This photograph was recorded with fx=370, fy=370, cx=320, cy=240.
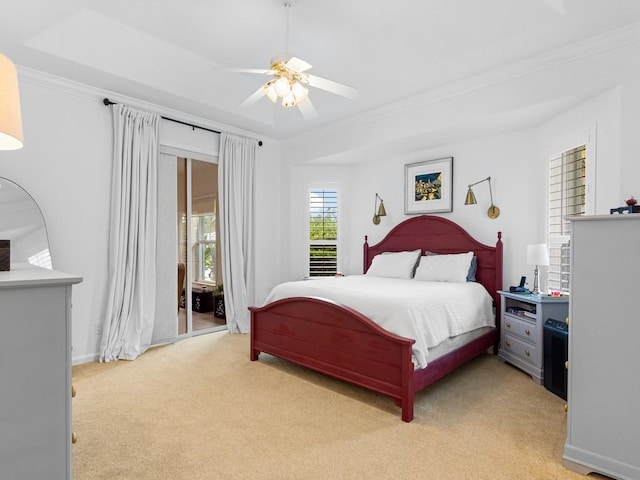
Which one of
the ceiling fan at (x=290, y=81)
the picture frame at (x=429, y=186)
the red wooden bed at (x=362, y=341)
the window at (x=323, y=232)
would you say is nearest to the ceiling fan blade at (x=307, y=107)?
the ceiling fan at (x=290, y=81)

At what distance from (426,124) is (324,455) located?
3.23m

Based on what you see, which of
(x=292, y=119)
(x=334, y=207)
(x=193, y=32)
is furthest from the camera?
(x=334, y=207)

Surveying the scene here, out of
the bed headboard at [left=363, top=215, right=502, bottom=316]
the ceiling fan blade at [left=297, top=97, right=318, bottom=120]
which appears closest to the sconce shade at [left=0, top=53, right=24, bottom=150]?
the ceiling fan blade at [left=297, top=97, right=318, bottom=120]

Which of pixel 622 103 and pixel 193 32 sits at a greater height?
A: pixel 193 32

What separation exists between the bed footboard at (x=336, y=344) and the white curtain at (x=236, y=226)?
1215 mm

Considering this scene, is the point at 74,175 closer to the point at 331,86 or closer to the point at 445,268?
the point at 331,86

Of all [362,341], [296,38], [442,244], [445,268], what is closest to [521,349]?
[445,268]

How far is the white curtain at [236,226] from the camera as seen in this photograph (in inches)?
187

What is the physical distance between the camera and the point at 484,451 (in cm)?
207

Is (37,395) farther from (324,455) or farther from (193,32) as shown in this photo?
(193,32)

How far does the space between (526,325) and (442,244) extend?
140 cm

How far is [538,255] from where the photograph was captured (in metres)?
3.24

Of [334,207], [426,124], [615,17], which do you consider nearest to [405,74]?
[426,124]

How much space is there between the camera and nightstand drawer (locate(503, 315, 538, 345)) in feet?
10.2
